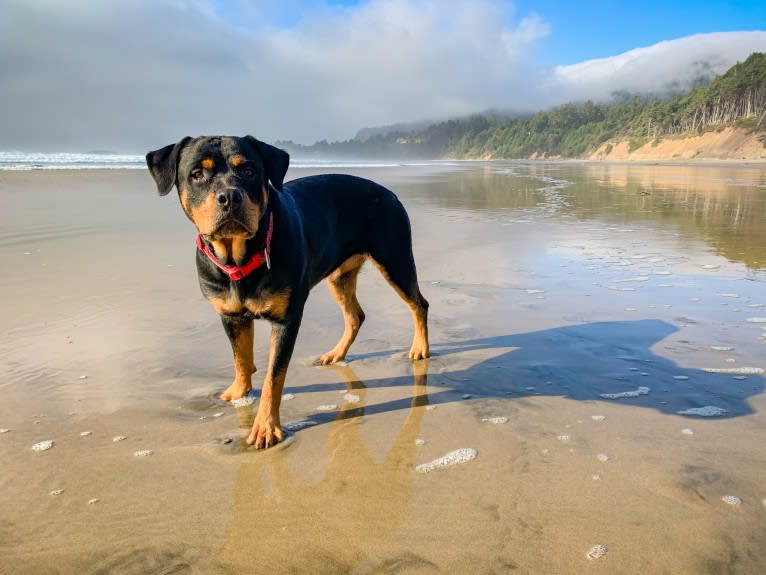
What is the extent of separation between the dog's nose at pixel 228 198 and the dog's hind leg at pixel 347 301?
1402 mm

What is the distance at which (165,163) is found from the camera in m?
3.20

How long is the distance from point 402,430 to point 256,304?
1068 mm

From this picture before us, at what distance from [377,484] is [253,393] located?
1363mm

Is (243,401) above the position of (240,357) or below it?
below

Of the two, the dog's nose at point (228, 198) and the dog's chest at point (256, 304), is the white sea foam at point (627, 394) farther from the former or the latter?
the dog's nose at point (228, 198)

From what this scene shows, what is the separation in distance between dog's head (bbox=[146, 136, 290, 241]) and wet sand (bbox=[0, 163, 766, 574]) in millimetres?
1126

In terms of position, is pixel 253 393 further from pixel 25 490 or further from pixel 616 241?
pixel 616 241

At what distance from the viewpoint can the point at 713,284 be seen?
5.59 metres

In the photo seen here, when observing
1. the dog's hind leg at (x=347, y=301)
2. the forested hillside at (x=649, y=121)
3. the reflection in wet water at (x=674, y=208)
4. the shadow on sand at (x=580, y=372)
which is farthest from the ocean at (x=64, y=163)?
the forested hillside at (x=649, y=121)

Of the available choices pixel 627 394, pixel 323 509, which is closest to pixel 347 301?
pixel 627 394

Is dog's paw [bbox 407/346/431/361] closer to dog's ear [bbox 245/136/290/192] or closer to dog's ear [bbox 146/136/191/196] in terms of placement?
dog's ear [bbox 245/136/290/192]

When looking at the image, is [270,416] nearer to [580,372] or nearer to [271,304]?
[271,304]

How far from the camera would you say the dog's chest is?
2996 mm

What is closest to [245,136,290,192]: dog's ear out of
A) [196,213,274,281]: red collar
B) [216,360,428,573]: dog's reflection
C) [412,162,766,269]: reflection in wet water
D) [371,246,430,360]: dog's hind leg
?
[196,213,274,281]: red collar
